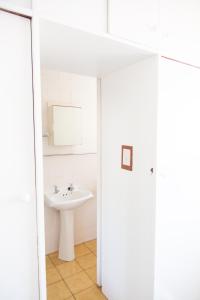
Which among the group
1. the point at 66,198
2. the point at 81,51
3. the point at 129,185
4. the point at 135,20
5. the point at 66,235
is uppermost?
the point at 135,20

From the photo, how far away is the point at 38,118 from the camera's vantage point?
32.8 inches

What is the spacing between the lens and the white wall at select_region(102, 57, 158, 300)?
126 centimetres

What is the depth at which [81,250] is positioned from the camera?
2523 millimetres

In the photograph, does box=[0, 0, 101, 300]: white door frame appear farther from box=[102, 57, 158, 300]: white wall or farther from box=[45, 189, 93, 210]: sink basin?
box=[45, 189, 93, 210]: sink basin

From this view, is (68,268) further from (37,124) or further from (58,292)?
(37,124)

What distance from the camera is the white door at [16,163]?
77 cm

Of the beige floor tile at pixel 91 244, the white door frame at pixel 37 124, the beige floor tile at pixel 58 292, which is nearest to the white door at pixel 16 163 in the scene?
the white door frame at pixel 37 124

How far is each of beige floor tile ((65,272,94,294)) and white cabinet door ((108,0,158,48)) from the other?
2.11m

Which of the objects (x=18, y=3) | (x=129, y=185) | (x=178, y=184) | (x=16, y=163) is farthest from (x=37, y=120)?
(x=178, y=184)

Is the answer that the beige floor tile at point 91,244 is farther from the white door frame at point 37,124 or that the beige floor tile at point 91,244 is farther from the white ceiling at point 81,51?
the white ceiling at point 81,51

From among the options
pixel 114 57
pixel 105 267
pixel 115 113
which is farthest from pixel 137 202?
pixel 114 57

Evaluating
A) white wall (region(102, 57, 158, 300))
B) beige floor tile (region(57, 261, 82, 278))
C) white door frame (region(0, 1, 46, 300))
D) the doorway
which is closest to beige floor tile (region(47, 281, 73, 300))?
beige floor tile (region(57, 261, 82, 278))

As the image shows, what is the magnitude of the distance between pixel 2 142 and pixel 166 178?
0.98 metres

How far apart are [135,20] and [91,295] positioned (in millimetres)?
2156
